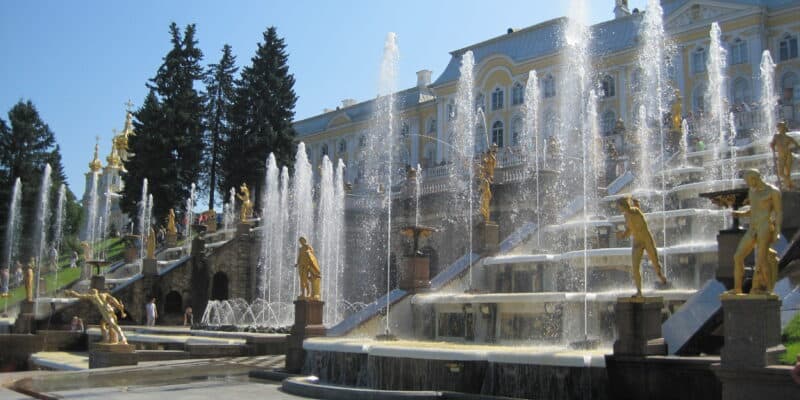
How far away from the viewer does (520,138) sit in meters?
52.4

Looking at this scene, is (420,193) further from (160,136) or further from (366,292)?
(160,136)

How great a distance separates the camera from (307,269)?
16.5 meters

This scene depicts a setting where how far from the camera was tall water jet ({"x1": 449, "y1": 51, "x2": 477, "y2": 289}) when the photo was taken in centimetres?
2875

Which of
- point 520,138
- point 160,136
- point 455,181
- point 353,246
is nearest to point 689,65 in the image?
point 520,138

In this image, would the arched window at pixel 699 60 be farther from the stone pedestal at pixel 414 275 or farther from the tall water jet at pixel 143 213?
the stone pedestal at pixel 414 275

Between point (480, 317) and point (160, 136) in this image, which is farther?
point (160, 136)

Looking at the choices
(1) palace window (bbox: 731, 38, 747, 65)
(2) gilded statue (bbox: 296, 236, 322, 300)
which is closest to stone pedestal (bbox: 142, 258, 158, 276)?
(2) gilded statue (bbox: 296, 236, 322, 300)

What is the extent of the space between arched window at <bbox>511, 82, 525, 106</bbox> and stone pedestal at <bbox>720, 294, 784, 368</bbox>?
Answer: 45.7m

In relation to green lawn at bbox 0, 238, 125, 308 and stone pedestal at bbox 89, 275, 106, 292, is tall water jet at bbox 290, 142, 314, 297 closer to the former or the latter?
stone pedestal at bbox 89, 275, 106, 292

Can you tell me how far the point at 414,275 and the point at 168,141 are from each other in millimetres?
32373

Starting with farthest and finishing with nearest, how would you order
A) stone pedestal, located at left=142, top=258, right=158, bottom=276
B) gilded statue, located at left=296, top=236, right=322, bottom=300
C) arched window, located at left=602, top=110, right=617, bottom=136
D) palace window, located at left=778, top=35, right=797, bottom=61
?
arched window, located at left=602, top=110, right=617, bottom=136, palace window, located at left=778, top=35, right=797, bottom=61, stone pedestal, located at left=142, top=258, right=158, bottom=276, gilded statue, located at left=296, top=236, right=322, bottom=300

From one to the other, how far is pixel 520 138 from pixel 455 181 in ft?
66.8

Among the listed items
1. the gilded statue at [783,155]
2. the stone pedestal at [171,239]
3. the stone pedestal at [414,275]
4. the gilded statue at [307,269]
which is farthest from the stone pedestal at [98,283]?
the gilded statue at [783,155]

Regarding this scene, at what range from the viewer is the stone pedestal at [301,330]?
15.3 metres
